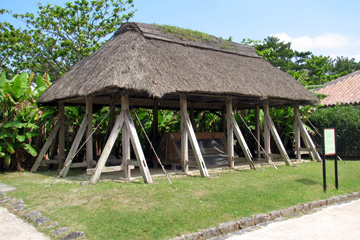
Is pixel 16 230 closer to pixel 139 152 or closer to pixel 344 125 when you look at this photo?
pixel 139 152

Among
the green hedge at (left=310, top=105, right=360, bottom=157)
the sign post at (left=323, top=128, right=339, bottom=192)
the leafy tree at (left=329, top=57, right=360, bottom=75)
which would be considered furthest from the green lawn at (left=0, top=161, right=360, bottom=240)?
the leafy tree at (left=329, top=57, right=360, bottom=75)

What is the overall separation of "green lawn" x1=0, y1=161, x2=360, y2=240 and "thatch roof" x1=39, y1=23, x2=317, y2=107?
98.2 inches

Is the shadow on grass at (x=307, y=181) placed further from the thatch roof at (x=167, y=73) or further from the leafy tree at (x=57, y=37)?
the leafy tree at (x=57, y=37)

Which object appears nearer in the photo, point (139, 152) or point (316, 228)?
point (316, 228)

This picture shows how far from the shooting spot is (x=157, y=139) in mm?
13438

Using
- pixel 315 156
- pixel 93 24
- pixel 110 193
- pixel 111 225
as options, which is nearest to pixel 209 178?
→ pixel 110 193

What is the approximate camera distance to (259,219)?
5.66 m

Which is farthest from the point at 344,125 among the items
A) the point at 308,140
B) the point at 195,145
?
the point at 195,145

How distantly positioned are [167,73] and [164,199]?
4206 millimetres

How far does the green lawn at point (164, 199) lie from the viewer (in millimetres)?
5117

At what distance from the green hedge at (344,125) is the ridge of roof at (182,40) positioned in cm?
459

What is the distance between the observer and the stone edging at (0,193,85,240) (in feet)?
15.6

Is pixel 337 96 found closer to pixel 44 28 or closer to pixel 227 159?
pixel 227 159

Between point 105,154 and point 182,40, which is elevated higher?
point 182,40
